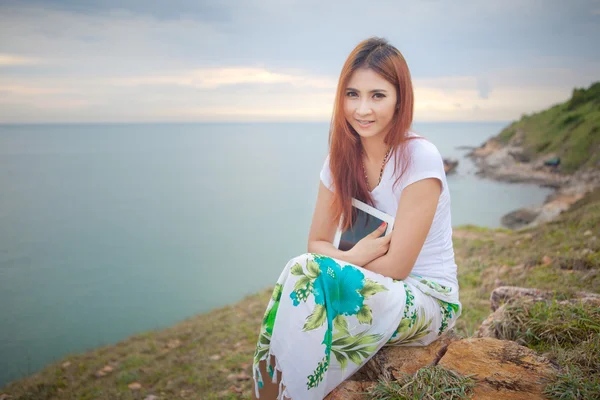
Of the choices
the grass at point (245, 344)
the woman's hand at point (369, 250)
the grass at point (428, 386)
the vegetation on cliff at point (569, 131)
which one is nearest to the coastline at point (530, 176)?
the vegetation on cliff at point (569, 131)

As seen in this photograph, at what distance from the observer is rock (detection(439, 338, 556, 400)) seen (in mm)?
1901

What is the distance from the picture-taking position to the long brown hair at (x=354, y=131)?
2.41 metres

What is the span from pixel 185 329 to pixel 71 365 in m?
1.65

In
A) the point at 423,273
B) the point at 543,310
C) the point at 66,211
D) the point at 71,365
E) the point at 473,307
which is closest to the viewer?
the point at 423,273

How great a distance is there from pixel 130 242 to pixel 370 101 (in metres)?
15.6

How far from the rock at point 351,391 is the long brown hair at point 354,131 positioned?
3.41 feet

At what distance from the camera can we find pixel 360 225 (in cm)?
273

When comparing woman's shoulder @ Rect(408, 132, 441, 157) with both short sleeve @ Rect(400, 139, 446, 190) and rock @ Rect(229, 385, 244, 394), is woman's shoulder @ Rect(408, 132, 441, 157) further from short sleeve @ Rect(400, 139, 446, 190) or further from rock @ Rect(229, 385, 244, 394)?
rock @ Rect(229, 385, 244, 394)

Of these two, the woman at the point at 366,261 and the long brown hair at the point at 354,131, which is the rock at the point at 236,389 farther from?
the long brown hair at the point at 354,131

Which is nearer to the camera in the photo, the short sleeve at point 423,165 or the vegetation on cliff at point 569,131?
the short sleeve at point 423,165

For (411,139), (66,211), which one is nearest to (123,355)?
(411,139)

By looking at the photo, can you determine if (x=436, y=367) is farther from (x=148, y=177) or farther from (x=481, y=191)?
(x=148, y=177)

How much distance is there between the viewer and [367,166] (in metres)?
2.77

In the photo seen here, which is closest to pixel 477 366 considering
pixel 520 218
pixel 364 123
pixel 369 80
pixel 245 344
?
pixel 364 123
